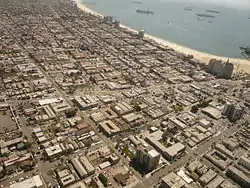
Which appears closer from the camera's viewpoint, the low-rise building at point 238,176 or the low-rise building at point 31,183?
the low-rise building at point 31,183

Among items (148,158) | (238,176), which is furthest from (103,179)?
(238,176)

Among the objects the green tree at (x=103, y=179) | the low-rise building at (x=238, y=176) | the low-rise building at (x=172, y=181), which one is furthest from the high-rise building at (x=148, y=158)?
the low-rise building at (x=238, y=176)

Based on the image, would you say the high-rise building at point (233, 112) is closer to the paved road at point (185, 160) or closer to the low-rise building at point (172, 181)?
the paved road at point (185, 160)

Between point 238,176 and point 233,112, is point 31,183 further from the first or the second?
point 233,112

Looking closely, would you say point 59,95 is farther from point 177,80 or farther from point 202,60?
point 202,60

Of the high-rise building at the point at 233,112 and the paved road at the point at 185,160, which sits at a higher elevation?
the high-rise building at the point at 233,112

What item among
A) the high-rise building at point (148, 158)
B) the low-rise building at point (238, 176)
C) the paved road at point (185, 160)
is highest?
the high-rise building at point (148, 158)

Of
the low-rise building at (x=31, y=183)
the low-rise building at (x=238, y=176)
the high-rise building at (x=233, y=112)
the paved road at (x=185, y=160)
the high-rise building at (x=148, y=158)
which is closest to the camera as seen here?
the low-rise building at (x=31, y=183)

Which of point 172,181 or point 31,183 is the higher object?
point 172,181

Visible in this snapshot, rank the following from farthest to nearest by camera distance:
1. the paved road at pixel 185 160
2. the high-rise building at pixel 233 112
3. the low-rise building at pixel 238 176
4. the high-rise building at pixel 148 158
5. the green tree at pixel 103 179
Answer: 1. the high-rise building at pixel 233 112
2. the low-rise building at pixel 238 176
3. the high-rise building at pixel 148 158
4. the paved road at pixel 185 160
5. the green tree at pixel 103 179
